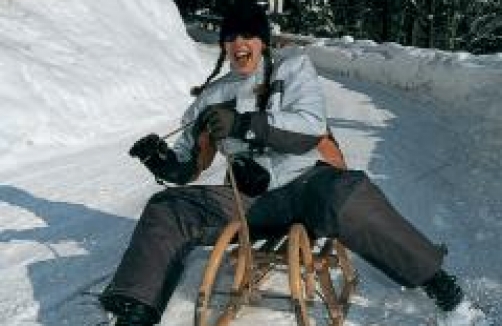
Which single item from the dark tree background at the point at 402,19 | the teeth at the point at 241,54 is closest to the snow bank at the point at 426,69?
Result: the teeth at the point at 241,54

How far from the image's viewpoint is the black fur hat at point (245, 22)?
4773mm

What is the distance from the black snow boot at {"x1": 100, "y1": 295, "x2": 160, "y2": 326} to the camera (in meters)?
4.12

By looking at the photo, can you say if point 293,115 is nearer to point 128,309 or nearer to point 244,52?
point 244,52

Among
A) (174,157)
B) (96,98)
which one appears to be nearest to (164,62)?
(96,98)

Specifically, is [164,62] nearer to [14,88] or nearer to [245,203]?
[14,88]

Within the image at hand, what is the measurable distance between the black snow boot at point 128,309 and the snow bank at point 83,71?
5.34m

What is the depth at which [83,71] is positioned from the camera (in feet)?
43.2

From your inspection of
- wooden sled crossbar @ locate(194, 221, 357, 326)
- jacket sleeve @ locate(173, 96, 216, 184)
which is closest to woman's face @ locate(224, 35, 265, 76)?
jacket sleeve @ locate(173, 96, 216, 184)

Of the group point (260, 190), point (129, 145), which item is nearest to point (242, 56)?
point (260, 190)

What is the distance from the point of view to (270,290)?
525 cm

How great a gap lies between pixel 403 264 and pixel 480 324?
0.57 meters

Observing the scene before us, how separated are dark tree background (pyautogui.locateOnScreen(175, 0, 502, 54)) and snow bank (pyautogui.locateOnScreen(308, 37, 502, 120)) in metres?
11.8

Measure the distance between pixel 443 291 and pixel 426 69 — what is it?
1466 centimetres

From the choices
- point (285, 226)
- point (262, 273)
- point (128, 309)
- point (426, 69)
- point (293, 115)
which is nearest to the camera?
point (128, 309)
